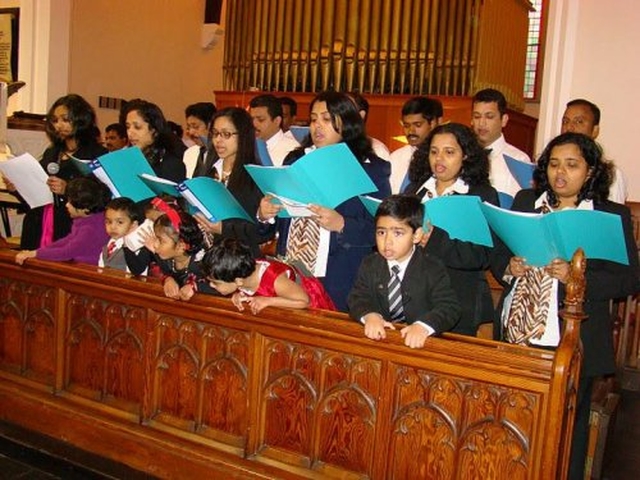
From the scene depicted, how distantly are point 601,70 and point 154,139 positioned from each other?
2.97 m

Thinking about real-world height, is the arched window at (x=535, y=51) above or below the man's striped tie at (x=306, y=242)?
above

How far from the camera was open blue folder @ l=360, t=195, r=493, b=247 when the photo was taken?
7.55ft

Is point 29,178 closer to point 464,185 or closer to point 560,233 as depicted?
point 464,185

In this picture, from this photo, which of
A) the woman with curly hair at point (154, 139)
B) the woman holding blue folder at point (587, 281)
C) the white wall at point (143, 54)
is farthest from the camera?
the white wall at point (143, 54)

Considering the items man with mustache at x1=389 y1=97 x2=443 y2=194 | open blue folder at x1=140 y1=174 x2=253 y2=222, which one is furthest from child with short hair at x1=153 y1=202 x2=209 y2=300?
man with mustache at x1=389 y1=97 x2=443 y2=194

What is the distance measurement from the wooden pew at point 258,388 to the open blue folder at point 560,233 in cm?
28

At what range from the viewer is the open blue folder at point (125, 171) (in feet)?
9.45

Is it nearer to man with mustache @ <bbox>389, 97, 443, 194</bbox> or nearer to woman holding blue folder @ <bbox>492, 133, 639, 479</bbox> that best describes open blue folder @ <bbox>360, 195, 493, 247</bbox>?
woman holding blue folder @ <bbox>492, 133, 639, 479</bbox>

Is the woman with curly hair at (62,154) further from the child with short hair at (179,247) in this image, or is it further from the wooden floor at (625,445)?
the wooden floor at (625,445)

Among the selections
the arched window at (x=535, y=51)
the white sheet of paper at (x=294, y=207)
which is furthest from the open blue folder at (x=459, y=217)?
the arched window at (x=535, y=51)

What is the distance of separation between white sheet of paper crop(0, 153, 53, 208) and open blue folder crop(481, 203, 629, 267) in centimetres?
205

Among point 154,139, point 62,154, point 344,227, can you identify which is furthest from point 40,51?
point 344,227

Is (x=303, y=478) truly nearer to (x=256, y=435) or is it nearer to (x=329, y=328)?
(x=256, y=435)

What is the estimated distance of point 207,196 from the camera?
259 cm
